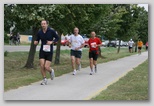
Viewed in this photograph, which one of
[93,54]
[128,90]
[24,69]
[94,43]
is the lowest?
[128,90]

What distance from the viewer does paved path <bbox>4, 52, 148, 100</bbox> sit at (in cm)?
777

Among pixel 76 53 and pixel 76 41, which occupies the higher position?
pixel 76 41

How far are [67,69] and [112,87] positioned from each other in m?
3.19

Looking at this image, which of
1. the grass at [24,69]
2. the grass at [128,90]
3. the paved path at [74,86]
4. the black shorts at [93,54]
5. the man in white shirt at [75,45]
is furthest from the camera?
the black shorts at [93,54]

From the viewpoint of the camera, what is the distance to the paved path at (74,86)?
7770 mm

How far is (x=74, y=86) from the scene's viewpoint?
8.86 metres

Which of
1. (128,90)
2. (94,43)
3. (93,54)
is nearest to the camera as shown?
(128,90)

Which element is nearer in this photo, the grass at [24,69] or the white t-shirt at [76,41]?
the grass at [24,69]

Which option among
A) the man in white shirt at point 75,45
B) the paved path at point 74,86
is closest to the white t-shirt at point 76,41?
the man in white shirt at point 75,45

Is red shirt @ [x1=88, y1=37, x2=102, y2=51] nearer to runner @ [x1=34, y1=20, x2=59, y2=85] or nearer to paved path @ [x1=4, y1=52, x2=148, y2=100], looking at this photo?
paved path @ [x1=4, y1=52, x2=148, y2=100]

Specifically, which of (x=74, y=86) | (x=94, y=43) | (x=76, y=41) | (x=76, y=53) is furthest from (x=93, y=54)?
(x=74, y=86)

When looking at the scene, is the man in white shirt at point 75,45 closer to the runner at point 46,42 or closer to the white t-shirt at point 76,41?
the white t-shirt at point 76,41

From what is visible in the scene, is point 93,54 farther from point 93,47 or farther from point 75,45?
point 75,45

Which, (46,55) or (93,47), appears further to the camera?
(93,47)
